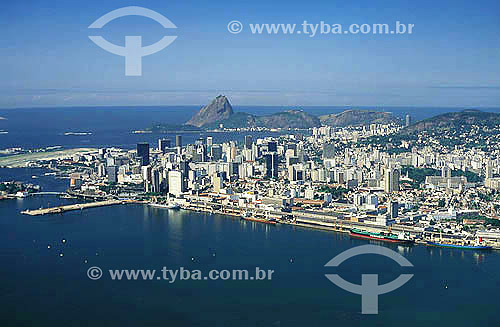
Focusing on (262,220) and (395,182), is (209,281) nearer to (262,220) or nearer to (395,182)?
(262,220)

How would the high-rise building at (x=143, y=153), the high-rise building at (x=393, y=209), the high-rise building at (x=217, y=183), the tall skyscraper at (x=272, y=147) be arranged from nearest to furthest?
1. the high-rise building at (x=393, y=209)
2. the high-rise building at (x=217, y=183)
3. the high-rise building at (x=143, y=153)
4. the tall skyscraper at (x=272, y=147)

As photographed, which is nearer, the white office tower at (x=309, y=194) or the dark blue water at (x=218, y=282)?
the dark blue water at (x=218, y=282)

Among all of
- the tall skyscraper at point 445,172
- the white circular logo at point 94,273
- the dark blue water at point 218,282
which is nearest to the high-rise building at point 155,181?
the dark blue water at point 218,282

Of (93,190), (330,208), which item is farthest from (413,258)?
(93,190)

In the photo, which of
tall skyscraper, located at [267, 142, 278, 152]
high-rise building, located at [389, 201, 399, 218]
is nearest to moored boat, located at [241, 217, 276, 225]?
high-rise building, located at [389, 201, 399, 218]

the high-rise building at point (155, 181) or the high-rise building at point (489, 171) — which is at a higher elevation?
the high-rise building at point (489, 171)

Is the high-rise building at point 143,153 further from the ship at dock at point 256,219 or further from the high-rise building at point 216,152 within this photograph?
the ship at dock at point 256,219

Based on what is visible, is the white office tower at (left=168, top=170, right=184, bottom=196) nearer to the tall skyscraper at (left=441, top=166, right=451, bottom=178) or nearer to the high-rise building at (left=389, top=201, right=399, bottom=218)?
the high-rise building at (left=389, top=201, right=399, bottom=218)

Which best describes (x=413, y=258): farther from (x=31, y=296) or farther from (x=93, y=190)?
(x=93, y=190)
